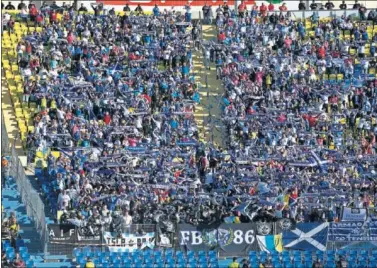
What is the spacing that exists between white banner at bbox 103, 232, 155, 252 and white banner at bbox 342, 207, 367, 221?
6.15 m

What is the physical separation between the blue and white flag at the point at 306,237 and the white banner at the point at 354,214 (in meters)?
1.08

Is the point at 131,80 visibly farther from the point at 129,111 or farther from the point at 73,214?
the point at 73,214

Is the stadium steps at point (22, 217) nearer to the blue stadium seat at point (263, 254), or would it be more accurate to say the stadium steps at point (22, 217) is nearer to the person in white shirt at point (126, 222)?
the person in white shirt at point (126, 222)

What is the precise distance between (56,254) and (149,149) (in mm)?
7760

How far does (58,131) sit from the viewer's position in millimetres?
62719

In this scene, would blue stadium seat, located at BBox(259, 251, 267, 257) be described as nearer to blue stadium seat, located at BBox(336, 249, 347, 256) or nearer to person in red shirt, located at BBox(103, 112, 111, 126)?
blue stadium seat, located at BBox(336, 249, 347, 256)

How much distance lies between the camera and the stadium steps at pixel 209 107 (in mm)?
65250

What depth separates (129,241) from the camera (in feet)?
182

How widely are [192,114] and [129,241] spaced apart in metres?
11.1

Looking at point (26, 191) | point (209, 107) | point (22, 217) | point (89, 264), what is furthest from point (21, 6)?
point (89, 264)

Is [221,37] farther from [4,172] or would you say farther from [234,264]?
[234,264]

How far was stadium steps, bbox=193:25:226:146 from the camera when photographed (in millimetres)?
65250

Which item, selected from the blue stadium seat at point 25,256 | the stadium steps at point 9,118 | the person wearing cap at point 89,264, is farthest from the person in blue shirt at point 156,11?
the person wearing cap at point 89,264

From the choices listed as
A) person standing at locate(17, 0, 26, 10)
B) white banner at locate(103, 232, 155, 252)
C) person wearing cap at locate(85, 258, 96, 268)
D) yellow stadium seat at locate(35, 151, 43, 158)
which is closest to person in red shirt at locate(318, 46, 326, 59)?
person standing at locate(17, 0, 26, 10)
